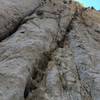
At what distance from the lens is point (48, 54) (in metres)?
18.5

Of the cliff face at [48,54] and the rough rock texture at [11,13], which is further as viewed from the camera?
the rough rock texture at [11,13]

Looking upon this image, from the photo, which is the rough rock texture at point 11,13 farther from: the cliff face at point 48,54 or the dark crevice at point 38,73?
the dark crevice at point 38,73

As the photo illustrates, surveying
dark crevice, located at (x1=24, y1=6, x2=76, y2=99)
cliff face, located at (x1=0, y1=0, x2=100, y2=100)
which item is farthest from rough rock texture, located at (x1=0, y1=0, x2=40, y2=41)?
dark crevice, located at (x1=24, y1=6, x2=76, y2=99)

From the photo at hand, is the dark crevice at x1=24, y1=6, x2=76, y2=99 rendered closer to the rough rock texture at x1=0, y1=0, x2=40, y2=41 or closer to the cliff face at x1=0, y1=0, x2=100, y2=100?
the cliff face at x1=0, y1=0, x2=100, y2=100

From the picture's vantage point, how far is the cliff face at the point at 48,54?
14380 mm

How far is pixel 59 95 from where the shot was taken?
47.3 feet

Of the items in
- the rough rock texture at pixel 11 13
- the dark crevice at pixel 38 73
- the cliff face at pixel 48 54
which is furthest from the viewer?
the rough rock texture at pixel 11 13

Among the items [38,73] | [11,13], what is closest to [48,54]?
[38,73]

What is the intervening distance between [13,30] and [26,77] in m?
8.70

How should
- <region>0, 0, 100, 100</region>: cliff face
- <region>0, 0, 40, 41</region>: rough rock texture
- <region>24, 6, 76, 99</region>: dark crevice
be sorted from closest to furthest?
<region>0, 0, 100, 100</region>: cliff face
<region>24, 6, 76, 99</region>: dark crevice
<region>0, 0, 40, 41</region>: rough rock texture

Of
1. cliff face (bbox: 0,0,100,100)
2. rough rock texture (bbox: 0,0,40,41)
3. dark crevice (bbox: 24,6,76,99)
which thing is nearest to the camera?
cliff face (bbox: 0,0,100,100)

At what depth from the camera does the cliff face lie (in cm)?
1438

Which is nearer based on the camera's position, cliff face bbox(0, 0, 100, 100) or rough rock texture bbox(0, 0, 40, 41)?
cliff face bbox(0, 0, 100, 100)

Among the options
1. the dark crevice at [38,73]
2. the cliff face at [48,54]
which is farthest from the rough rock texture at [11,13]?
the dark crevice at [38,73]
